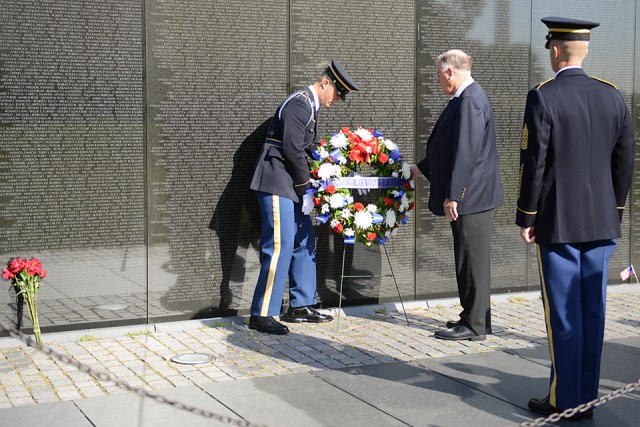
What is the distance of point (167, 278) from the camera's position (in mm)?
7797

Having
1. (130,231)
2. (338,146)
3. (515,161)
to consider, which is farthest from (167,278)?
(515,161)

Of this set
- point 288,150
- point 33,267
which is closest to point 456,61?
point 288,150

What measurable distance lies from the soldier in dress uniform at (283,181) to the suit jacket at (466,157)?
87cm

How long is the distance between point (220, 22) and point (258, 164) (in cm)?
126

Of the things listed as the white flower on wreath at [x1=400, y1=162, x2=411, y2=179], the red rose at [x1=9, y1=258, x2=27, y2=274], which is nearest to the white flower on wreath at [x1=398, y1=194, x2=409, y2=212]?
the white flower on wreath at [x1=400, y1=162, x2=411, y2=179]

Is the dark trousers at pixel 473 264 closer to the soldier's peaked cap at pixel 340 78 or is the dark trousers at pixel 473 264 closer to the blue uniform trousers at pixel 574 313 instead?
the soldier's peaked cap at pixel 340 78

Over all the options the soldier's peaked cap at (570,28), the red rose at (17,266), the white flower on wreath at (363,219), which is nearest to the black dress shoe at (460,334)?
the white flower on wreath at (363,219)

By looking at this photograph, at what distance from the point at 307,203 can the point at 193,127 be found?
1.15 meters

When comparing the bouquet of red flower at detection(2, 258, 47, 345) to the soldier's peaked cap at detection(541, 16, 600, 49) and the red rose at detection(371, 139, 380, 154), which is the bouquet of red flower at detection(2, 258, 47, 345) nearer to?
the red rose at detection(371, 139, 380, 154)

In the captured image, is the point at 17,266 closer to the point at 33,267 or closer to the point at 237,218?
the point at 33,267

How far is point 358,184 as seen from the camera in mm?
7586

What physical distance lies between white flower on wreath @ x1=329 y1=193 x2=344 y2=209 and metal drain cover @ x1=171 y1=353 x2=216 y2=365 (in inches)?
62.3

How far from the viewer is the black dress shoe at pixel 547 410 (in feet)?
17.5

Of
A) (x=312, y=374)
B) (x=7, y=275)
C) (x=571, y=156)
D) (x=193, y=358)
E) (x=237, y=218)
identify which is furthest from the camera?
(x=237, y=218)
